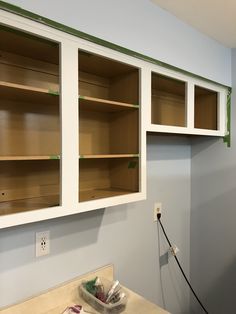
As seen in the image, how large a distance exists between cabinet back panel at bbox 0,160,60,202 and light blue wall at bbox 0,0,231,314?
7.0 inches

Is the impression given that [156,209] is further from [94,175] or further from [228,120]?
[228,120]

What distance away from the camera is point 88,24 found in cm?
125

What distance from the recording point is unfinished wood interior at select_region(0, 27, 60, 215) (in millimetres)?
1160

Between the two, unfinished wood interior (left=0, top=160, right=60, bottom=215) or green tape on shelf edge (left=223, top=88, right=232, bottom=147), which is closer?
unfinished wood interior (left=0, top=160, right=60, bottom=215)

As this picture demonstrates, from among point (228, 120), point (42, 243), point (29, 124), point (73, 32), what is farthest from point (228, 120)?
point (42, 243)

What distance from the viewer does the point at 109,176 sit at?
1672mm

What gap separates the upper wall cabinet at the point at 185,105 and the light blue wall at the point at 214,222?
17 centimetres

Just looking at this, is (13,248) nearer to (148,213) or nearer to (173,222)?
(148,213)

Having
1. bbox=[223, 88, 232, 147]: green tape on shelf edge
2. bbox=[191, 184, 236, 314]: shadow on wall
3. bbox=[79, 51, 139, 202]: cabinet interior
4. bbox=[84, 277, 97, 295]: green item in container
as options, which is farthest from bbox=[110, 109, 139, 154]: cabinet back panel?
bbox=[191, 184, 236, 314]: shadow on wall

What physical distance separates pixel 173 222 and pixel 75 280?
1068 mm

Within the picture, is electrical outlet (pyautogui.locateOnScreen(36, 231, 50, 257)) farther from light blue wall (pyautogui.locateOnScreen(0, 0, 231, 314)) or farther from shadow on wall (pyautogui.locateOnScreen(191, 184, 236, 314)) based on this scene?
shadow on wall (pyautogui.locateOnScreen(191, 184, 236, 314))

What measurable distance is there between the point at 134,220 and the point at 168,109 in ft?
2.95

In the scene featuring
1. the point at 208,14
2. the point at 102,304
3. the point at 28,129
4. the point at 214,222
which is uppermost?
the point at 208,14

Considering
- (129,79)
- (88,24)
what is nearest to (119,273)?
(129,79)
